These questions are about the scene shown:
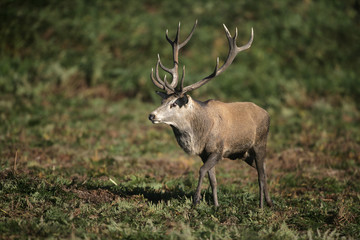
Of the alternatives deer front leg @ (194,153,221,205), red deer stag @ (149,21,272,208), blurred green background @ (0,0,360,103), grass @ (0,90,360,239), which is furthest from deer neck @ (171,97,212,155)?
blurred green background @ (0,0,360,103)

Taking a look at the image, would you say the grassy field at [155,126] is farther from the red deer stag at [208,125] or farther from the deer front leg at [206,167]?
the red deer stag at [208,125]

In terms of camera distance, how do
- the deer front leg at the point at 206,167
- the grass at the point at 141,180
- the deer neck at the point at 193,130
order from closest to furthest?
the grass at the point at 141,180
the deer front leg at the point at 206,167
the deer neck at the point at 193,130

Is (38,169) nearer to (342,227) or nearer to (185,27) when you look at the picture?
(342,227)

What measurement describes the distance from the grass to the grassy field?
3 cm

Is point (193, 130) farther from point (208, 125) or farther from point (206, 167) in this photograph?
point (206, 167)

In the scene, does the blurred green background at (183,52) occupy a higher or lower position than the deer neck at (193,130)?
higher

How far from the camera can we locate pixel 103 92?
18.2 meters

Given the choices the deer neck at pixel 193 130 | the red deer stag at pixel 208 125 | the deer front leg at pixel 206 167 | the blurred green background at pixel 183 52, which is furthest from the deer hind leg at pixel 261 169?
the blurred green background at pixel 183 52

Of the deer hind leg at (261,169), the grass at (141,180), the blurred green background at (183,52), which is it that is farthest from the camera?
the blurred green background at (183,52)

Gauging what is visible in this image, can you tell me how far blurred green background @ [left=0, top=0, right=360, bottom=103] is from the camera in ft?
60.4

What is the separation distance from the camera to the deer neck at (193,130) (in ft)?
24.6

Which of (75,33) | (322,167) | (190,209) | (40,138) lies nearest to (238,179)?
(322,167)

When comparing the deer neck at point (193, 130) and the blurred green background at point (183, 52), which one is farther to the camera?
the blurred green background at point (183, 52)

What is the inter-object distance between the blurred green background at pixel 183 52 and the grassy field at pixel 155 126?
73 mm
